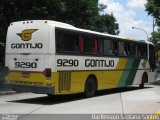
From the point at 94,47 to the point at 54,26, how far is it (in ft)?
11.1

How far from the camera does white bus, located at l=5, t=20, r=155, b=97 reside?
16641 mm

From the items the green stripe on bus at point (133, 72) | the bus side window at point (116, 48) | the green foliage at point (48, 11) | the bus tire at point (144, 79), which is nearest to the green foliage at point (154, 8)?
the green foliage at point (48, 11)

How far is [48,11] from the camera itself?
112 ft

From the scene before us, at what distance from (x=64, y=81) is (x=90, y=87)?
263cm

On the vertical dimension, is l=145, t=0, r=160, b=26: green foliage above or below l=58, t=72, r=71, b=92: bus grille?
above

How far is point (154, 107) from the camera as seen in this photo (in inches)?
611

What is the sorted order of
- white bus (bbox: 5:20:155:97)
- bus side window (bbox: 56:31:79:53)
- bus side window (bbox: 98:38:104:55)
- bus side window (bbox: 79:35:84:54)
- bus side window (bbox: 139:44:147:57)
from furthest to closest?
bus side window (bbox: 139:44:147:57), bus side window (bbox: 98:38:104:55), bus side window (bbox: 79:35:84:54), bus side window (bbox: 56:31:79:53), white bus (bbox: 5:20:155:97)

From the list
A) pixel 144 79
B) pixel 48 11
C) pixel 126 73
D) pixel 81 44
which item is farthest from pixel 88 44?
pixel 48 11

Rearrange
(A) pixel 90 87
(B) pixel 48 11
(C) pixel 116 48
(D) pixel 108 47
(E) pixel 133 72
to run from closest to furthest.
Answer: (A) pixel 90 87, (D) pixel 108 47, (C) pixel 116 48, (E) pixel 133 72, (B) pixel 48 11

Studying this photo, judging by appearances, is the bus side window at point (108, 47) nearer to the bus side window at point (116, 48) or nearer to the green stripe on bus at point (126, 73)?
the bus side window at point (116, 48)

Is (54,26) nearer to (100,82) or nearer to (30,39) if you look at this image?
(30,39)

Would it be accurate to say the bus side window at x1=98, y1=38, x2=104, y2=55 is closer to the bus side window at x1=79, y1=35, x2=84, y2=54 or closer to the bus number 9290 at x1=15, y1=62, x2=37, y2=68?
the bus side window at x1=79, y1=35, x2=84, y2=54

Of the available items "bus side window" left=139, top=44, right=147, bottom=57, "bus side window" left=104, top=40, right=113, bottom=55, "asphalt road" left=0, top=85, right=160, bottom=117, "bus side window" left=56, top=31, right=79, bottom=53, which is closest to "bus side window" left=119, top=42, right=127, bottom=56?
"bus side window" left=104, top=40, right=113, bottom=55

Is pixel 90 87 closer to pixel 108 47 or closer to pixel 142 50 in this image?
pixel 108 47
